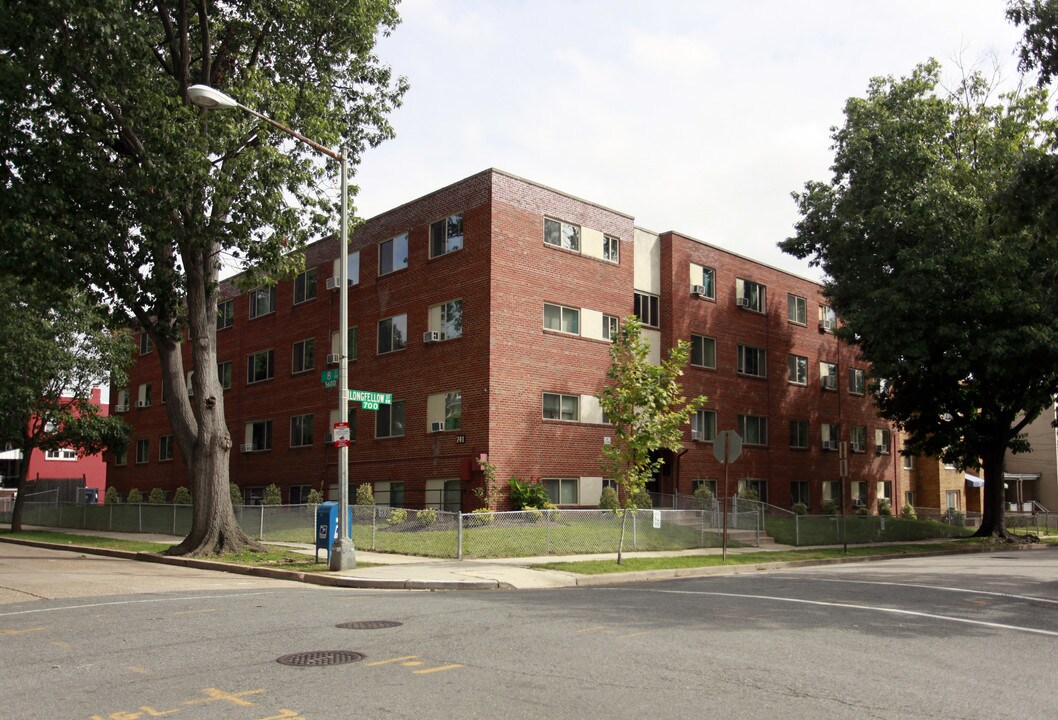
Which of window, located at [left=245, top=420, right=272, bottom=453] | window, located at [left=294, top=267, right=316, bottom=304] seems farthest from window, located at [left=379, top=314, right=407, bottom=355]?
window, located at [left=245, top=420, right=272, bottom=453]

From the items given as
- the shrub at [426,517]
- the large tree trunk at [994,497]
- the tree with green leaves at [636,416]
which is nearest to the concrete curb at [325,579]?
the tree with green leaves at [636,416]

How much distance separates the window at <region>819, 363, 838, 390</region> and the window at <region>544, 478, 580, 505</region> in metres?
17.7

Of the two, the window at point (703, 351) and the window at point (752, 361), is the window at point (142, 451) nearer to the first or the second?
the window at point (703, 351)

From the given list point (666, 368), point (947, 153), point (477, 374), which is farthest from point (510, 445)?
point (947, 153)

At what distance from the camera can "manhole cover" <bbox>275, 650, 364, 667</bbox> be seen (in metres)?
7.93

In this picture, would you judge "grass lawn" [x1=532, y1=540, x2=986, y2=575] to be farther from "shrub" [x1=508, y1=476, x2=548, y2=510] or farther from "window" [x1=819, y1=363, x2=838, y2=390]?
"window" [x1=819, y1=363, x2=838, y2=390]

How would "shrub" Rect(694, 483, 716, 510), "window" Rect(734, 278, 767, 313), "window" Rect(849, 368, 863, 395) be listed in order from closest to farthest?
"shrub" Rect(694, 483, 716, 510) → "window" Rect(734, 278, 767, 313) → "window" Rect(849, 368, 863, 395)

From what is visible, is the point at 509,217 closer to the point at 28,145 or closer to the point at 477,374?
the point at 477,374

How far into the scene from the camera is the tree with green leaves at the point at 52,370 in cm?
3219

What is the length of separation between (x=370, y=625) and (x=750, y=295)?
32640 millimetres

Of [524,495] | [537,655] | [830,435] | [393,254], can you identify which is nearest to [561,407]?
[524,495]

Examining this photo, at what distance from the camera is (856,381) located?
46156 millimetres

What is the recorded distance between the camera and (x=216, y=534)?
69.4 ft

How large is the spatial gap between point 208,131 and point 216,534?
9191 millimetres
